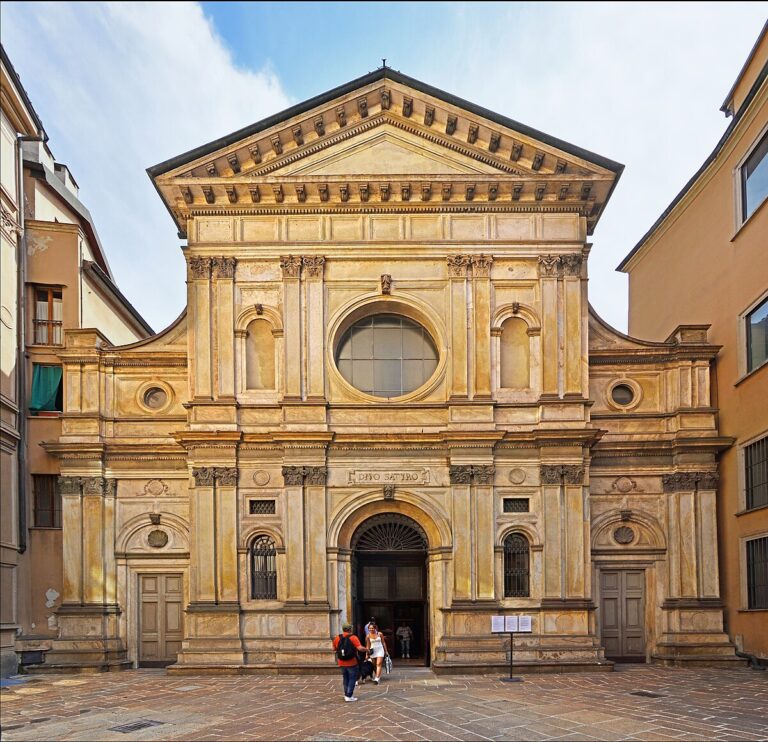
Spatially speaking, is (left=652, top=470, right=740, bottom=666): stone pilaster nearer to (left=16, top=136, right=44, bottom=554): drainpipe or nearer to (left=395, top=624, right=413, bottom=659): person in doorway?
(left=395, top=624, right=413, bottom=659): person in doorway

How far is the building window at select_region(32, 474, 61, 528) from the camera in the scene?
21.6 m

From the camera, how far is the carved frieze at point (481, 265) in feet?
69.2

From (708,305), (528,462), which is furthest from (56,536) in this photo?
(708,305)

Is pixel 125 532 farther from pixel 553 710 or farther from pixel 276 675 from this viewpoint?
pixel 553 710

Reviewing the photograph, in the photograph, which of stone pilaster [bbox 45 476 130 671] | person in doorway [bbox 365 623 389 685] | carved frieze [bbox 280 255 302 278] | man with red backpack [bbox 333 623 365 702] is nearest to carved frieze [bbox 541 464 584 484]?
person in doorway [bbox 365 623 389 685]

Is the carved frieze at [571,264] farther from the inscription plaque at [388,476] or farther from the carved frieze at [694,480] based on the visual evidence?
the inscription plaque at [388,476]

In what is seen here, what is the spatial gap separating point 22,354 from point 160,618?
801 cm

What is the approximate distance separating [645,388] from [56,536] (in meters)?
16.4

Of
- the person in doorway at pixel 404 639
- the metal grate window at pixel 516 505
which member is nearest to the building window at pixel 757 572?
the metal grate window at pixel 516 505

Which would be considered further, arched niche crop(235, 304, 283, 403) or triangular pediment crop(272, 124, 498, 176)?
triangular pediment crop(272, 124, 498, 176)

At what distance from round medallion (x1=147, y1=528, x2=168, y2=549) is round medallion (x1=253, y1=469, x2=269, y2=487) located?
299cm

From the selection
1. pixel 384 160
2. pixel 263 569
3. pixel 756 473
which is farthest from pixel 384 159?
pixel 756 473

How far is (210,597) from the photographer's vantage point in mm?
19969

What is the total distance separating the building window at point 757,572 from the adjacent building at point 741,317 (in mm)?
24
